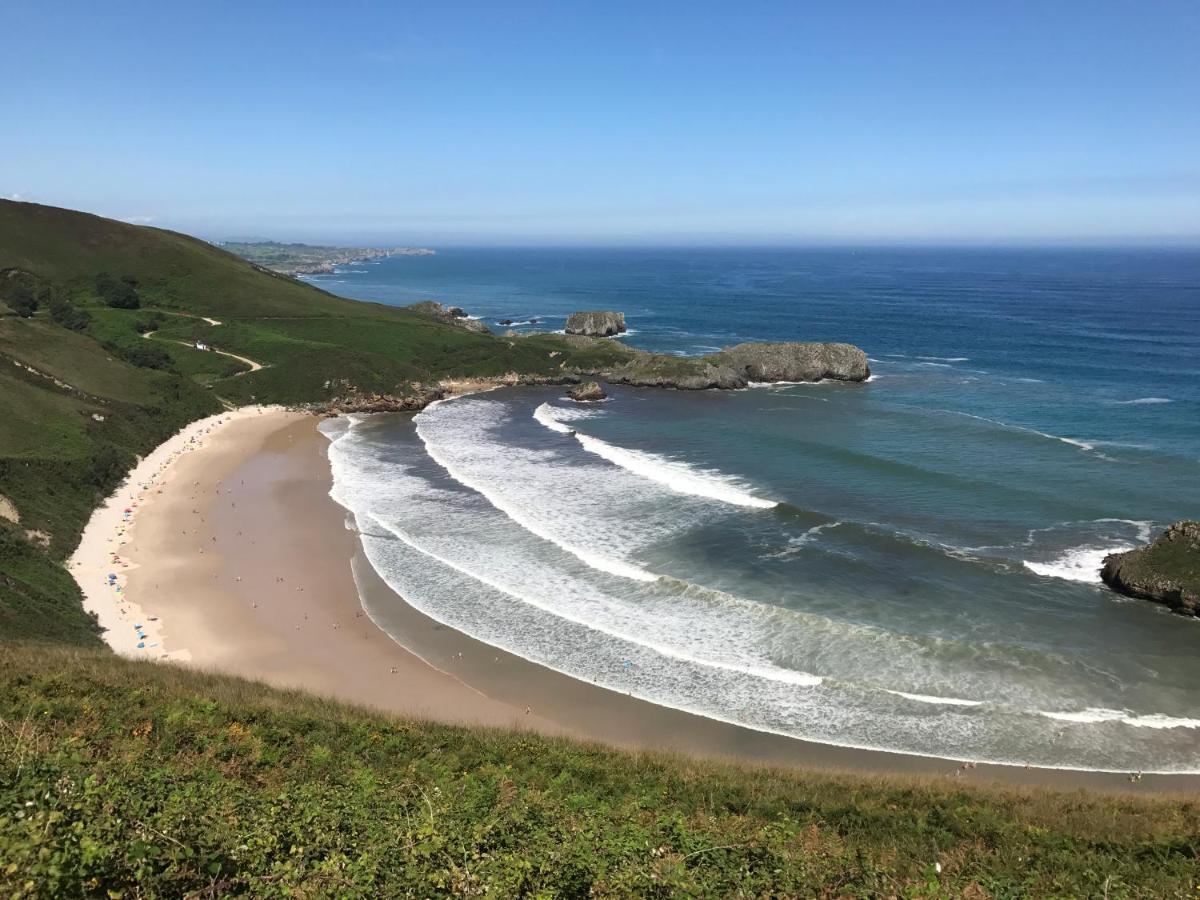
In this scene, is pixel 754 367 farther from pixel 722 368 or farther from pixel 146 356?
pixel 146 356

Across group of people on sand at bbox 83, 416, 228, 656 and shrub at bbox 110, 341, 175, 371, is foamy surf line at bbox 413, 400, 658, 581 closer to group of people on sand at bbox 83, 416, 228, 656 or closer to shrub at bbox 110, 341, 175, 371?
group of people on sand at bbox 83, 416, 228, 656

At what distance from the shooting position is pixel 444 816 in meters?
14.1

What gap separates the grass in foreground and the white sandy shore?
8.53 m

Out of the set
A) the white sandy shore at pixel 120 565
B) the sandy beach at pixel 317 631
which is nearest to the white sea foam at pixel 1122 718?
the sandy beach at pixel 317 631

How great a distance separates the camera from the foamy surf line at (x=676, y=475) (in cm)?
4678

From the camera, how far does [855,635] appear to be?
30.3m

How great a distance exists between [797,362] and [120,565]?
7119 centimetres

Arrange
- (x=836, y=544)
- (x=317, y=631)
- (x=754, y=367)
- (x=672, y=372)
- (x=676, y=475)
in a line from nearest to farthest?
1. (x=317, y=631)
2. (x=836, y=544)
3. (x=676, y=475)
4. (x=672, y=372)
5. (x=754, y=367)

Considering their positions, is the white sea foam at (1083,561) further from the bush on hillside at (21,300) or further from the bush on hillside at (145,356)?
the bush on hillside at (21,300)

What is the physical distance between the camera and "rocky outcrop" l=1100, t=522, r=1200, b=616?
104ft

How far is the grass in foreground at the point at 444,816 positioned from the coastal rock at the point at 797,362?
7144 cm

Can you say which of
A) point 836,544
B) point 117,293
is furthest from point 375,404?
point 836,544

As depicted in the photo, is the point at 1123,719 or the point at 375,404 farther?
the point at 375,404

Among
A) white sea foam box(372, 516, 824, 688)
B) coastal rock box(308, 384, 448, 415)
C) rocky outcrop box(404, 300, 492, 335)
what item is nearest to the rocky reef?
coastal rock box(308, 384, 448, 415)
